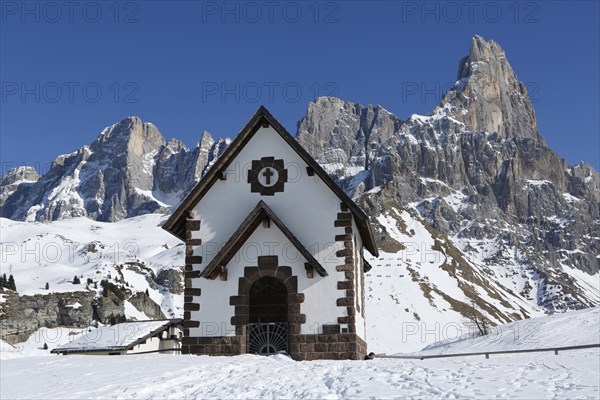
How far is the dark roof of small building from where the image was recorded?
4509 cm

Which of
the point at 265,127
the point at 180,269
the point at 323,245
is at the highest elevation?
the point at 180,269

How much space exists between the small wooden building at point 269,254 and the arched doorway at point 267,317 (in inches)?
1.3

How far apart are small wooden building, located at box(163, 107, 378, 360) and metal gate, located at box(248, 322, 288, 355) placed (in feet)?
0.11

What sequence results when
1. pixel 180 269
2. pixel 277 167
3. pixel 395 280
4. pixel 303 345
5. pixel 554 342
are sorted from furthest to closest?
pixel 180 269 → pixel 395 280 → pixel 554 342 → pixel 277 167 → pixel 303 345

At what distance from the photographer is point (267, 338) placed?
22.4 m

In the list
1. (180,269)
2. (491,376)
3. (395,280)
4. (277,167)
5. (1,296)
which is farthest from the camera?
(180,269)

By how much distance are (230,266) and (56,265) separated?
16944 centimetres

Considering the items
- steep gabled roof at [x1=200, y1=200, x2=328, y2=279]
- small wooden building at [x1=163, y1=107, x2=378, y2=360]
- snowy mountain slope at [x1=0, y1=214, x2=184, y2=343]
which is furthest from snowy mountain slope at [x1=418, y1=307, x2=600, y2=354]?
snowy mountain slope at [x1=0, y1=214, x2=184, y2=343]

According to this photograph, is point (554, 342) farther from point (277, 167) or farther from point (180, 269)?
point (180, 269)

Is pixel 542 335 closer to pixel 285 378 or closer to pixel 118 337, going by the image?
pixel 285 378

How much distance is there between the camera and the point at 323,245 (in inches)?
892

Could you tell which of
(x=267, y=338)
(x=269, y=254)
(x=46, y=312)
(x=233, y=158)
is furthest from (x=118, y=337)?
(x=46, y=312)

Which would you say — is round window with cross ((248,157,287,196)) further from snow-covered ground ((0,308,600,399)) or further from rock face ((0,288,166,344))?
rock face ((0,288,166,344))

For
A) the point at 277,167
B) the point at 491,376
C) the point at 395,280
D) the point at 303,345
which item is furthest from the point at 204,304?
the point at 395,280
